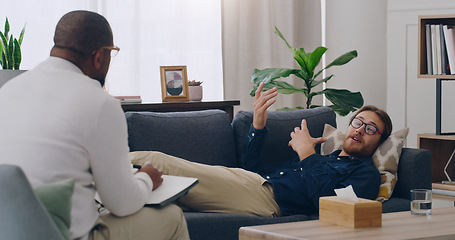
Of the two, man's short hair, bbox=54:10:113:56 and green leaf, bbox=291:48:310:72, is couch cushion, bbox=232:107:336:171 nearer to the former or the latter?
green leaf, bbox=291:48:310:72

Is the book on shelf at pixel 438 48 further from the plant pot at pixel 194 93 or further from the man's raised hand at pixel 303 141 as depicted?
the plant pot at pixel 194 93

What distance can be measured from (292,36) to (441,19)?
1.28 m

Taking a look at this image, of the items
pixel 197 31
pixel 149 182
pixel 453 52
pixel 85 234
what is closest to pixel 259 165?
pixel 149 182

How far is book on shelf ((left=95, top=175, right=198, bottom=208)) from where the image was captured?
1838 millimetres

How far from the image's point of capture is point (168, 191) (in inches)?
76.4

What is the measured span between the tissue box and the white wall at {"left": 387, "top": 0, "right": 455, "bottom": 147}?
2.70 metres

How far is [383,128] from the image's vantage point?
Answer: 9.33 ft

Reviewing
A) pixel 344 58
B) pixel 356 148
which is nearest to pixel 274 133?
pixel 356 148

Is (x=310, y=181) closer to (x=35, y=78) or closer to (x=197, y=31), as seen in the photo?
(x=35, y=78)

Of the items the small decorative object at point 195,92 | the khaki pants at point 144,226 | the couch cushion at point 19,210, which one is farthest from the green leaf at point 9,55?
the couch cushion at point 19,210

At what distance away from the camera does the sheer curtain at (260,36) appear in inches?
179

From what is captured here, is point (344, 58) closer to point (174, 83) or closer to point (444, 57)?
point (444, 57)

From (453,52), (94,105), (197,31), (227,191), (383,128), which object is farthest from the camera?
(197,31)

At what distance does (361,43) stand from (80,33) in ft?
10.7
